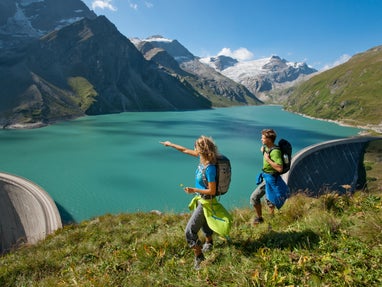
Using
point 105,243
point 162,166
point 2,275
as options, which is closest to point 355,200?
point 105,243

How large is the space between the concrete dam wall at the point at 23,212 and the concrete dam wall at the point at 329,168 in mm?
26763

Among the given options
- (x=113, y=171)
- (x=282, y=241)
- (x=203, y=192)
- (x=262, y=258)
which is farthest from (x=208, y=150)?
(x=113, y=171)

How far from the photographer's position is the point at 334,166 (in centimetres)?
5381

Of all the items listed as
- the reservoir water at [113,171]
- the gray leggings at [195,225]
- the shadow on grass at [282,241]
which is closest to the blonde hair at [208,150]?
the gray leggings at [195,225]

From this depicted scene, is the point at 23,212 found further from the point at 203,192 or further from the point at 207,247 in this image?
the point at 203,192

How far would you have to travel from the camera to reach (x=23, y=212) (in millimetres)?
29484

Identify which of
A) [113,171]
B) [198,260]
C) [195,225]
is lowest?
[113,171]

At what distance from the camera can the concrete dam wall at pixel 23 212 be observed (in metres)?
25.0

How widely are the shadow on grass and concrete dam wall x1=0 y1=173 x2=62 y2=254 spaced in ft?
68.9

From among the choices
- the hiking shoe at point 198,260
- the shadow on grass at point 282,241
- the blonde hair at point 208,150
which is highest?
the blonde hair at point 208,150

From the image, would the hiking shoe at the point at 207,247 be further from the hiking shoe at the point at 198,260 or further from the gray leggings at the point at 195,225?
the gray leggings at the point at 195,225

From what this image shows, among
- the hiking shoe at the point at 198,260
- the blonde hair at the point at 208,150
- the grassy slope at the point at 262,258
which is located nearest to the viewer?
the grassy slope at the point at 262,258

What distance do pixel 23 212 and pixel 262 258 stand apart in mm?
31243

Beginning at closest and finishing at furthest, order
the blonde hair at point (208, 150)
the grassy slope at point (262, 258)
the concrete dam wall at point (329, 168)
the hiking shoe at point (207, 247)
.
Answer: the grassy slope at point (262, 258), the blonde hair at point (208, 150), the hiking shoe at point (207, 247), the concrete dam wall at point (329, 168)
